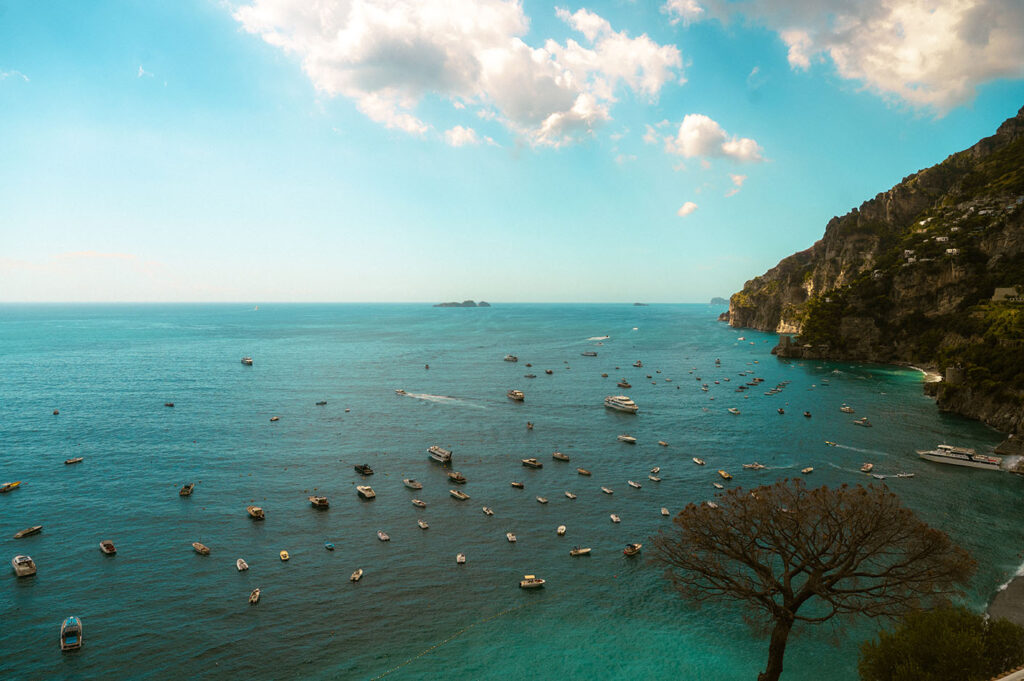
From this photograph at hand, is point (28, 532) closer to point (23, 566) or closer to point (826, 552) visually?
point (23, 566)

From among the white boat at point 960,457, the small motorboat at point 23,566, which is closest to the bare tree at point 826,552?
the white boat at point 960,457

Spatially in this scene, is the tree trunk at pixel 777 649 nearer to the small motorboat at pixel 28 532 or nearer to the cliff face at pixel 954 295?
the small motorboat at pixel 28 532

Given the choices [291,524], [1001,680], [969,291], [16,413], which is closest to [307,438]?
[291,524]

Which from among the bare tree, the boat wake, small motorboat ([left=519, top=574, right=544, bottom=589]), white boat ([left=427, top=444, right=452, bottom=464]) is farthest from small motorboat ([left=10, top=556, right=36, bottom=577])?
the boat wake

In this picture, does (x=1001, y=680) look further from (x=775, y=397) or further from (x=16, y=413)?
(x=16, y=413)

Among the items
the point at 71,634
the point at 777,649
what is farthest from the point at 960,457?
the point at 71,634

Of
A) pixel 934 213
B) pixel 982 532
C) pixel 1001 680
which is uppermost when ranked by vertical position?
pixel 934 213

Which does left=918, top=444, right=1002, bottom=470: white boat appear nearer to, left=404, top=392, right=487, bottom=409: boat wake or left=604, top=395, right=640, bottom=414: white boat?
left=604, top=395, right=640, bottom=414: white boat
